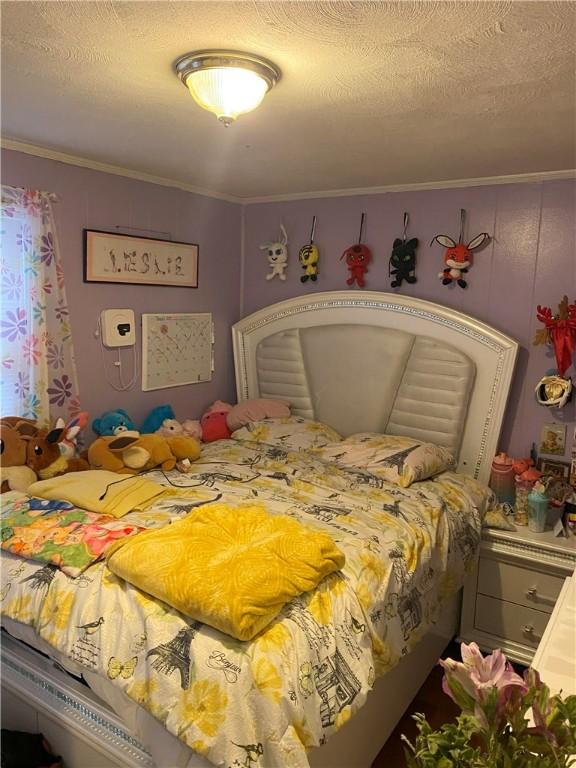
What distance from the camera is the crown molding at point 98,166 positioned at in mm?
2580

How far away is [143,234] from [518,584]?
273 cm

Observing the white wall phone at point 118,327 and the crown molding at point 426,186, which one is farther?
the white wall phone at point 118,327

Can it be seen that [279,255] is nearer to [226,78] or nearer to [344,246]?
[344,246]

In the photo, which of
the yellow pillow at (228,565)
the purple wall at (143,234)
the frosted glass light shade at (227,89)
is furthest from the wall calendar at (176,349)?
the frosted glass light shade at (227,89)

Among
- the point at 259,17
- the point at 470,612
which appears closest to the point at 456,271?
the point at 470,612

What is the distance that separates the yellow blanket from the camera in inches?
89.7

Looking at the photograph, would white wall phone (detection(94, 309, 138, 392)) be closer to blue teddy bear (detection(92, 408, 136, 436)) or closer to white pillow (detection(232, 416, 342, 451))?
blue teddy bear (detection(92, 408, 136, 436))

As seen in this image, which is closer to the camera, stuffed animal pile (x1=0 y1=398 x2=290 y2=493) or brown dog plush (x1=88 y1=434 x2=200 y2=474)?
stuffed animal pile (x1=0 y1=398 x2=290 y2=493)

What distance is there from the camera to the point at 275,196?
12.3 ft

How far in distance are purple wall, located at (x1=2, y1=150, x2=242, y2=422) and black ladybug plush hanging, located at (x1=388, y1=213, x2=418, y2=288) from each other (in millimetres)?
1159

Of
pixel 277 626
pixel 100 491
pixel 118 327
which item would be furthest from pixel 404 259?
pixel 277 626

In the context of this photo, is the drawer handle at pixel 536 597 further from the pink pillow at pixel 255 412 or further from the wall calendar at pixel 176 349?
the wall calendar at pixel 176 349

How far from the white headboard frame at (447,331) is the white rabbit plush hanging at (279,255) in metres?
0.23

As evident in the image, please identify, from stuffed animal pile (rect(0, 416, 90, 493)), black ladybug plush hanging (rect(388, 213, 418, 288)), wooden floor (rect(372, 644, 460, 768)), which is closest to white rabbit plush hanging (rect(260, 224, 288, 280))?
black ladybug plush hanging (rect(388, 213, 418, 288))
